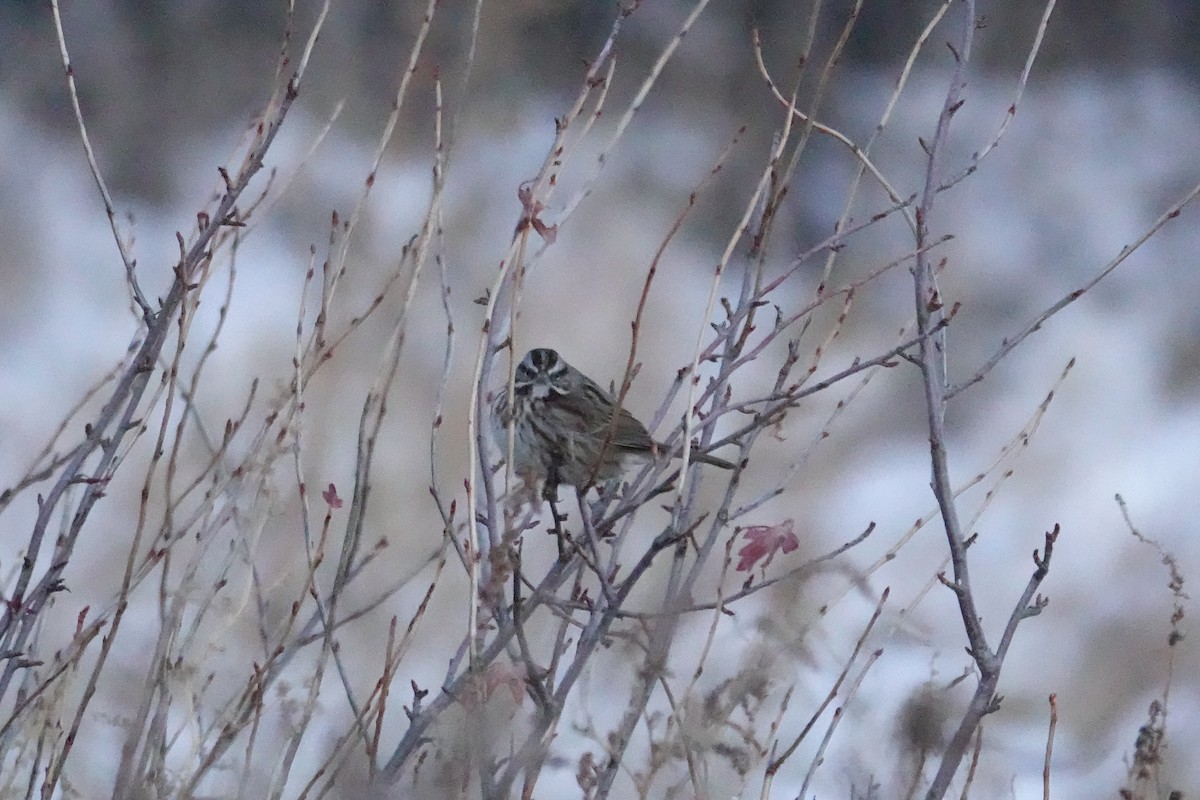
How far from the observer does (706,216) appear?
4.09m

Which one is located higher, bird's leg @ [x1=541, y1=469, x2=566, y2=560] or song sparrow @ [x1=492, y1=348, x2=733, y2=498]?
song sparrow @ [x1=492, y1=348, x2=733, y2=498]

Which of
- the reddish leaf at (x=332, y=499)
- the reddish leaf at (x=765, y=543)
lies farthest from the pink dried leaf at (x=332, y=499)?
the reddish leaf at (x=765, y=543)

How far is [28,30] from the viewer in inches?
166

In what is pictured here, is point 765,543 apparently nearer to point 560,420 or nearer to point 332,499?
point 332,499

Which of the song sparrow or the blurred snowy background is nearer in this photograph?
the song sparrow

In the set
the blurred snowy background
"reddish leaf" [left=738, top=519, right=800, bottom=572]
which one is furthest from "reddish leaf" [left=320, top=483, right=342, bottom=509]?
the blurred snowy background

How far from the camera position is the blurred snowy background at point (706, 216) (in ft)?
12.7

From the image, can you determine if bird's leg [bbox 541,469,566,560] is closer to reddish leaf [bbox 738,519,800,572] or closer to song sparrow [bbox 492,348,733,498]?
reddish leaf [bbox 738,519,800,572]

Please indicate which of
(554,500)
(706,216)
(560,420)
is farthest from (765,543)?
(706,216)

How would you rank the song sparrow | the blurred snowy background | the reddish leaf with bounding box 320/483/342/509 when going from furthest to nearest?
the blurred snowy background, the song sparrow, the reddish leaf with bounding box 320/483/342/509

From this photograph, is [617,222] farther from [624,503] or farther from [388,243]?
[624,503]

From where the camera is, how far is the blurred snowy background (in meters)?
3.86

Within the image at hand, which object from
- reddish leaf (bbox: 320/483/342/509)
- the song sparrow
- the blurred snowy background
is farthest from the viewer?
the blurred snowy background

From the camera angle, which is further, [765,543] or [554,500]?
[765,543]
